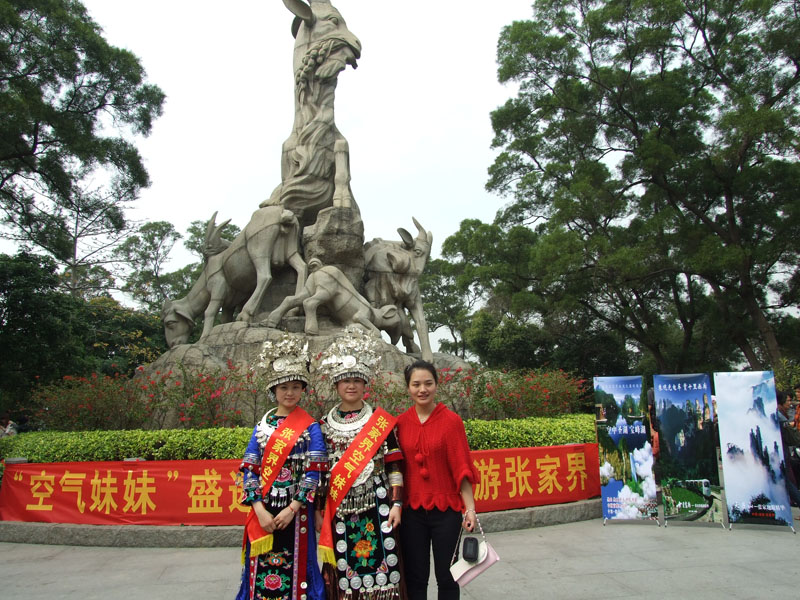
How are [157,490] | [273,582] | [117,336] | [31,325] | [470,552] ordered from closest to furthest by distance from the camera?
1. [470,552]
2. [273,582]
3. [157,490]
4. [31,325]
5. [117,336]

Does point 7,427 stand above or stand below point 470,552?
above

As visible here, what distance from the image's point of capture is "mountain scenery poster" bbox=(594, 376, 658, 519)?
5.26 m

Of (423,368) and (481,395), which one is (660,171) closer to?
(481,395)

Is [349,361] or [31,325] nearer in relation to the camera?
[349,361]

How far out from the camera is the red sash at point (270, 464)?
2705 millimetres

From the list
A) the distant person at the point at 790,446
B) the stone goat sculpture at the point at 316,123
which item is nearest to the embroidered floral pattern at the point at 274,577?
the distant person at the point at 790,446

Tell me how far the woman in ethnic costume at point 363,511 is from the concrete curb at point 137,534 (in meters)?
2.30

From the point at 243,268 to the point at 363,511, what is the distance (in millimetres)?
6920

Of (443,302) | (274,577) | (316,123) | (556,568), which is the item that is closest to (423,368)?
(274,577)

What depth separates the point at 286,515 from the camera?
2.69 meters

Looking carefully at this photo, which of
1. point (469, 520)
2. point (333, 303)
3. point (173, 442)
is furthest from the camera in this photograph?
point (333, 303)

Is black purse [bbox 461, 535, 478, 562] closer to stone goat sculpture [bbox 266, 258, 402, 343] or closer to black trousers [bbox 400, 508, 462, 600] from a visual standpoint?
black trousers [bbox 400, 508, 462, 600]

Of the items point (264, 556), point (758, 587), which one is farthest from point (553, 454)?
point (264, 556)

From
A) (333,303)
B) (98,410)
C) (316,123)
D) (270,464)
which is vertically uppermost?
(316,123)
